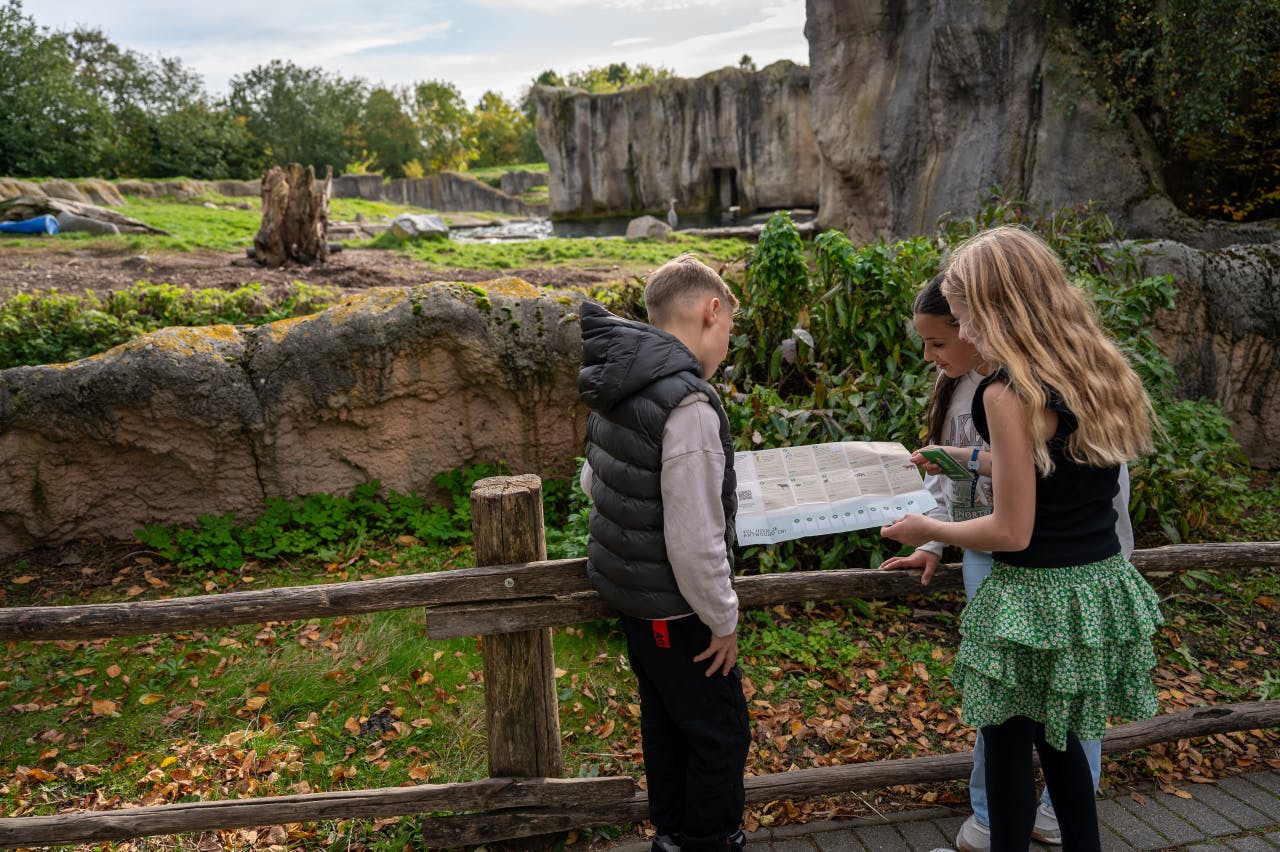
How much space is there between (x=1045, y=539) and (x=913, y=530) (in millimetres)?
320

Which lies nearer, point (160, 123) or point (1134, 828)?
point (1134, 828)

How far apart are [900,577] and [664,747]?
99cm

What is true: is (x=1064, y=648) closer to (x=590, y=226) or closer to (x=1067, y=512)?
(x=1067, y=512)

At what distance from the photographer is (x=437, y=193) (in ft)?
122

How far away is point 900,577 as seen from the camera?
9.27 feet

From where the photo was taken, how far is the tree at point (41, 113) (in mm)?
24641

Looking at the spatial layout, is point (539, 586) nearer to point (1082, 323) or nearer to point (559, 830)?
point (559, 830)

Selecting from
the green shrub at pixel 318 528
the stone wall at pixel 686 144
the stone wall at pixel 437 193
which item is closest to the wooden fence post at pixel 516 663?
the green shrub at pixel 318 528

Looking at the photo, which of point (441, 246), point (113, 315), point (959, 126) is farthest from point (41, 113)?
point (959, 126)

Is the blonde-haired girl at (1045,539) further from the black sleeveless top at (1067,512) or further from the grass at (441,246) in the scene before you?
the grass at (441,246)

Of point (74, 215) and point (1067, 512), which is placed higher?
point (74, 215)

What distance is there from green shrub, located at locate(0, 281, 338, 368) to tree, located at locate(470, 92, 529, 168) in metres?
47.0

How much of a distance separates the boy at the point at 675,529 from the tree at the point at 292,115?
39090 mm

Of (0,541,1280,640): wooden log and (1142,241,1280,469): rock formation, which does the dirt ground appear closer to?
(1142,241,1280,469): rock formation
